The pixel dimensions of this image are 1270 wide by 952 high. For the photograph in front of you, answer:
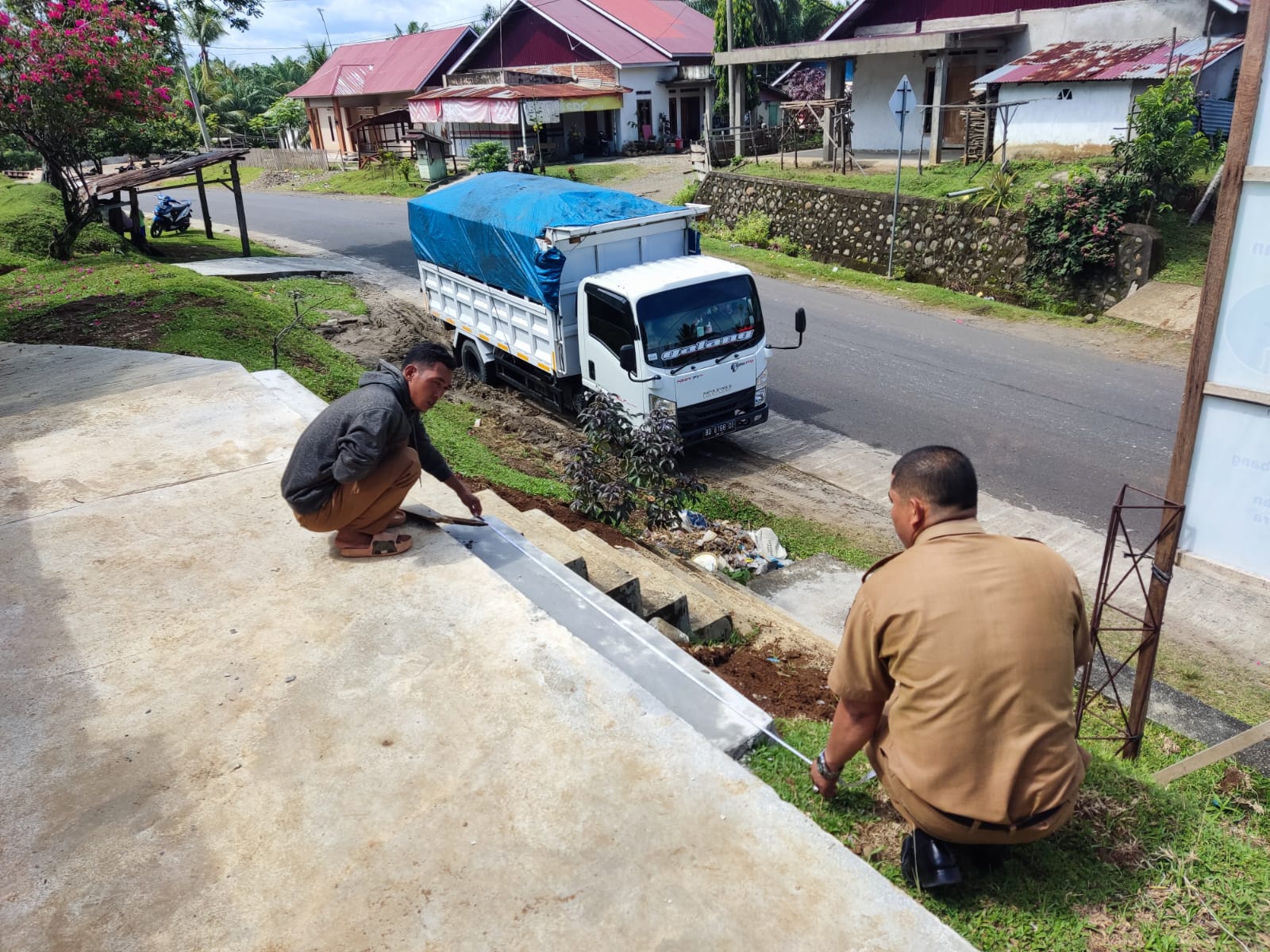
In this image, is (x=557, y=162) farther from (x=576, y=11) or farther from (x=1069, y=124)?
(x=1069, y=124)

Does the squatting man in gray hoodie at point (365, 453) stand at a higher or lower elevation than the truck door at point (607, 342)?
higher

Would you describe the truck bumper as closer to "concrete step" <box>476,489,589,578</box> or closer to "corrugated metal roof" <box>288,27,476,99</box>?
"concrete step" <box>476,489,589,578</box>

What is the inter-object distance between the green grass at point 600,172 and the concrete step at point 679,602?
23999 millimetres

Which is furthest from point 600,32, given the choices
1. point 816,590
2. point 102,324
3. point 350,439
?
point 350,439

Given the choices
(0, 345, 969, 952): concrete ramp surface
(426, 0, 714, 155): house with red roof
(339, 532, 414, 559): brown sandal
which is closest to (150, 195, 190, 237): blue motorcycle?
(426, 0, 714, 155): house with red roof

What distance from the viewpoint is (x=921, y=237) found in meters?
17.7

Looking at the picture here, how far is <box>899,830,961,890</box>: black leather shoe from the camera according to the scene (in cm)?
283

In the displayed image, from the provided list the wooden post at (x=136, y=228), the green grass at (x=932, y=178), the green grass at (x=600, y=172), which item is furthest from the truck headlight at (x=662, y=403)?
the green grass at (x=600, y=172)

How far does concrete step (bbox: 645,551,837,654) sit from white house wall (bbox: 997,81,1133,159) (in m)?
14.7

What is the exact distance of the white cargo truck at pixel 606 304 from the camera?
30.0ft

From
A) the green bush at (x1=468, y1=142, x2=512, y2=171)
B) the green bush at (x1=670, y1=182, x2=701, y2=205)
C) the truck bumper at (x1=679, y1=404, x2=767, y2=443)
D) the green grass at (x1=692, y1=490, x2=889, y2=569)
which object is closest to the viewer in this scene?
the green grass at (x1=692, y1=490, x2=889, y2=569)

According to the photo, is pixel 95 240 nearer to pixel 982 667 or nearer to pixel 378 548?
pixel 378 548

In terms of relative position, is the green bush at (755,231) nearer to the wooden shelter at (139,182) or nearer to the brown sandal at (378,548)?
the wooden shelter at (139,182)

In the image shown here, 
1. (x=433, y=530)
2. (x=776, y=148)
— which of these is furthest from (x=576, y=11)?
(x=433, y=530)
